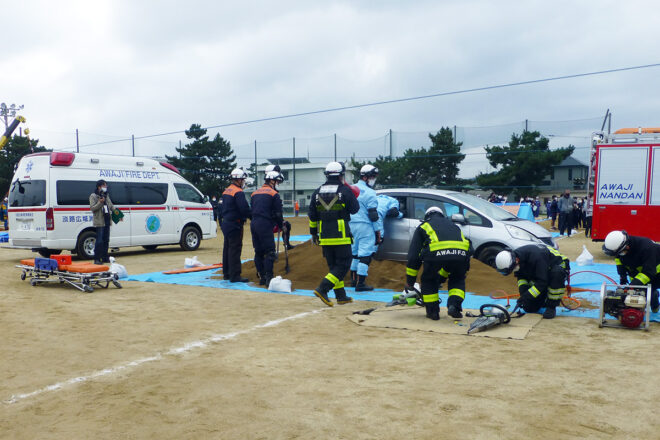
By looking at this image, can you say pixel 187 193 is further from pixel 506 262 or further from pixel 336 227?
pixel 506 262

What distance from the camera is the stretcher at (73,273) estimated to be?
8617mm

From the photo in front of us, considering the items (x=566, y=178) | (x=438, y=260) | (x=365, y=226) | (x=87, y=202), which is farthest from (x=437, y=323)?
(x=566, y=178)

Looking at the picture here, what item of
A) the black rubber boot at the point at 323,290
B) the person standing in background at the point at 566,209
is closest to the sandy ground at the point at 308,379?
the black rubber boot at the point at 323,290

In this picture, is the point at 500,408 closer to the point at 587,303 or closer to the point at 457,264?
the point at 457,264

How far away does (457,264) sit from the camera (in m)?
6.25

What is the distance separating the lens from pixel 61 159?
12.9 meters

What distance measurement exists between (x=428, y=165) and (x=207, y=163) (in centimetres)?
1737

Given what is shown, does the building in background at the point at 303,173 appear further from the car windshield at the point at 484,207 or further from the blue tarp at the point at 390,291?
the car windshield at the point at 484,207

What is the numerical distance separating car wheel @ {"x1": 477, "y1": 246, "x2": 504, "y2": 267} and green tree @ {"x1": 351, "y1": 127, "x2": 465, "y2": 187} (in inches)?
971

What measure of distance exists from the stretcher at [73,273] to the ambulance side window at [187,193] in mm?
6387

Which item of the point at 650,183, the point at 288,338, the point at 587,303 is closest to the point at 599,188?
the point at 650,183

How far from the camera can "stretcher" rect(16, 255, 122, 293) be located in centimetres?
862

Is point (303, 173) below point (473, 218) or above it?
above

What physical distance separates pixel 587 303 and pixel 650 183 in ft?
22.8
